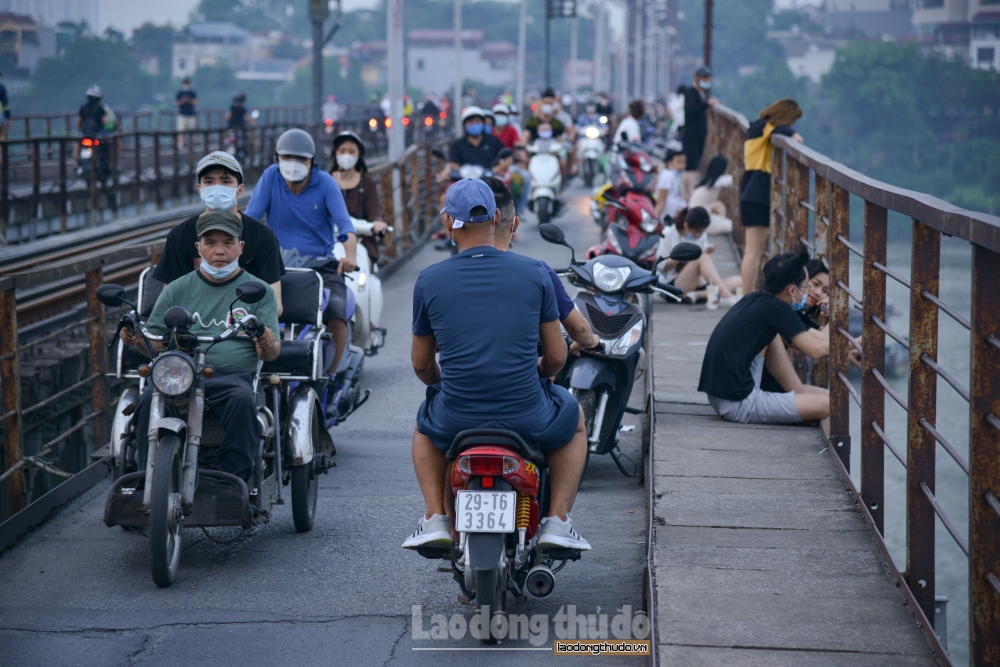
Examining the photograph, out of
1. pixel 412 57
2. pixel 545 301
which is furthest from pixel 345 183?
pixel 412 57

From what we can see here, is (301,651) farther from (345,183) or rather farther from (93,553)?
(345,183)

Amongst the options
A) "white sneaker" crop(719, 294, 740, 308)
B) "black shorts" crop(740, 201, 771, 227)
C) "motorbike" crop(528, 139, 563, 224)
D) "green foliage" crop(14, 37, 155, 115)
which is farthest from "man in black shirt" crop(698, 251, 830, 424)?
"green foliage" crop(14, 37, 155, 115)

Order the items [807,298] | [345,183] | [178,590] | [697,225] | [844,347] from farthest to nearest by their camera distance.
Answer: [697,225] < [345,183] < [807,298] < [844,347] < [178,590]

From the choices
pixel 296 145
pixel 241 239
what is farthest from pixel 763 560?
pixel 296 145

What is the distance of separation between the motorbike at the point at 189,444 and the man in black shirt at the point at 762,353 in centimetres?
226

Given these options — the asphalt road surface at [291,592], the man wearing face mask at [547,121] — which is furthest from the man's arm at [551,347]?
the man wearing face mask at [547,121]

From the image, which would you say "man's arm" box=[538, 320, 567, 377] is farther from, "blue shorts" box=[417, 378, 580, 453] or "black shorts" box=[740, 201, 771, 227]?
"black shorts" box=[740, 201, 771, 227]

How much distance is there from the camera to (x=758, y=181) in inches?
428

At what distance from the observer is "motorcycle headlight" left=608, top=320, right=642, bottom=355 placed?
6.83m

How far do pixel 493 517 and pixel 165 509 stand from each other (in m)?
1.52

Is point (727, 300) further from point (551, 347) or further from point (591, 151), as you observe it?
point (591, 151)

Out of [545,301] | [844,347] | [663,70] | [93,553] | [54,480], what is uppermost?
[663,70]

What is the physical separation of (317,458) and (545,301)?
2.15m

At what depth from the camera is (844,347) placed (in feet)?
20.5
